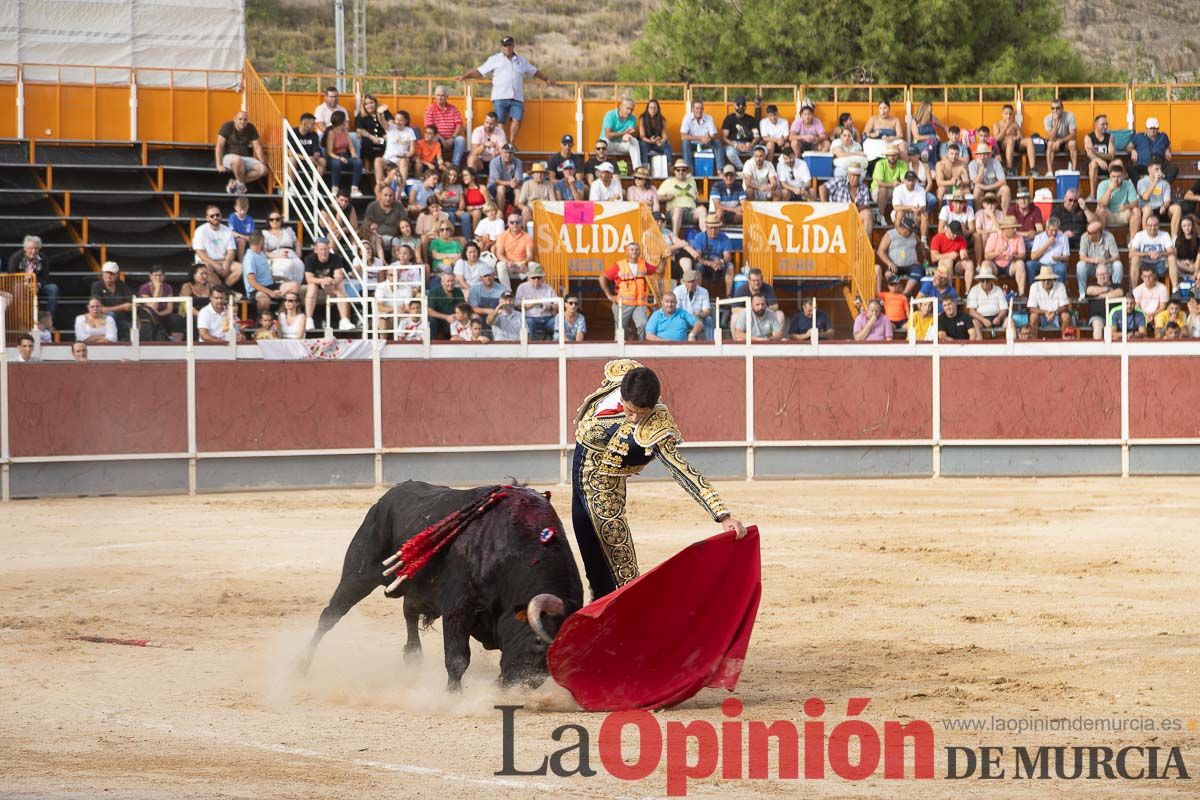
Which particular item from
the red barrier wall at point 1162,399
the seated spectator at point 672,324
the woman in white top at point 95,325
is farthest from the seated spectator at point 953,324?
the woman in white top at point 95,325

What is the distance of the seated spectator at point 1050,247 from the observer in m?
18.5

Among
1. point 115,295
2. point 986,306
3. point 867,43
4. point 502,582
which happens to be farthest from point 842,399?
point 867,43

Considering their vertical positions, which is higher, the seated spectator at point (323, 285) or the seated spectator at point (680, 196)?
the seated spectator at point (680, 196)

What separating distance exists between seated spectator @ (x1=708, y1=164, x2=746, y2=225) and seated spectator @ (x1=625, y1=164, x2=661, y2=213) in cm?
63

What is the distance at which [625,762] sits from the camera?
5.07 metres

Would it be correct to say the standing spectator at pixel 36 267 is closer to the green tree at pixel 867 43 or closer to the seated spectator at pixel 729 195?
the seated spectator at pixel 729 195

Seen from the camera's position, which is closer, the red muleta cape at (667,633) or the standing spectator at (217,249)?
the red muleta cape at (667,633)

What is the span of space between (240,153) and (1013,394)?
8817 mm

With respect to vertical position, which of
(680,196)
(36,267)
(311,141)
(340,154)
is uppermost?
(311,141)

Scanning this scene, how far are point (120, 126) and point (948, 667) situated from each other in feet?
49.2

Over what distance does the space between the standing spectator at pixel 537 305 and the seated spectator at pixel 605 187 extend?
163 centimetres

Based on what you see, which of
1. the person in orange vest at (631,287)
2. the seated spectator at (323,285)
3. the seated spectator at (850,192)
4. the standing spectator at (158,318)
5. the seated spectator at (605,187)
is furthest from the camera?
the seated spectator at (850,192)

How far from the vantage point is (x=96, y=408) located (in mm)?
14516

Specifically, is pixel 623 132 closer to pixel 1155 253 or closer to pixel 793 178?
pixel 793 178
